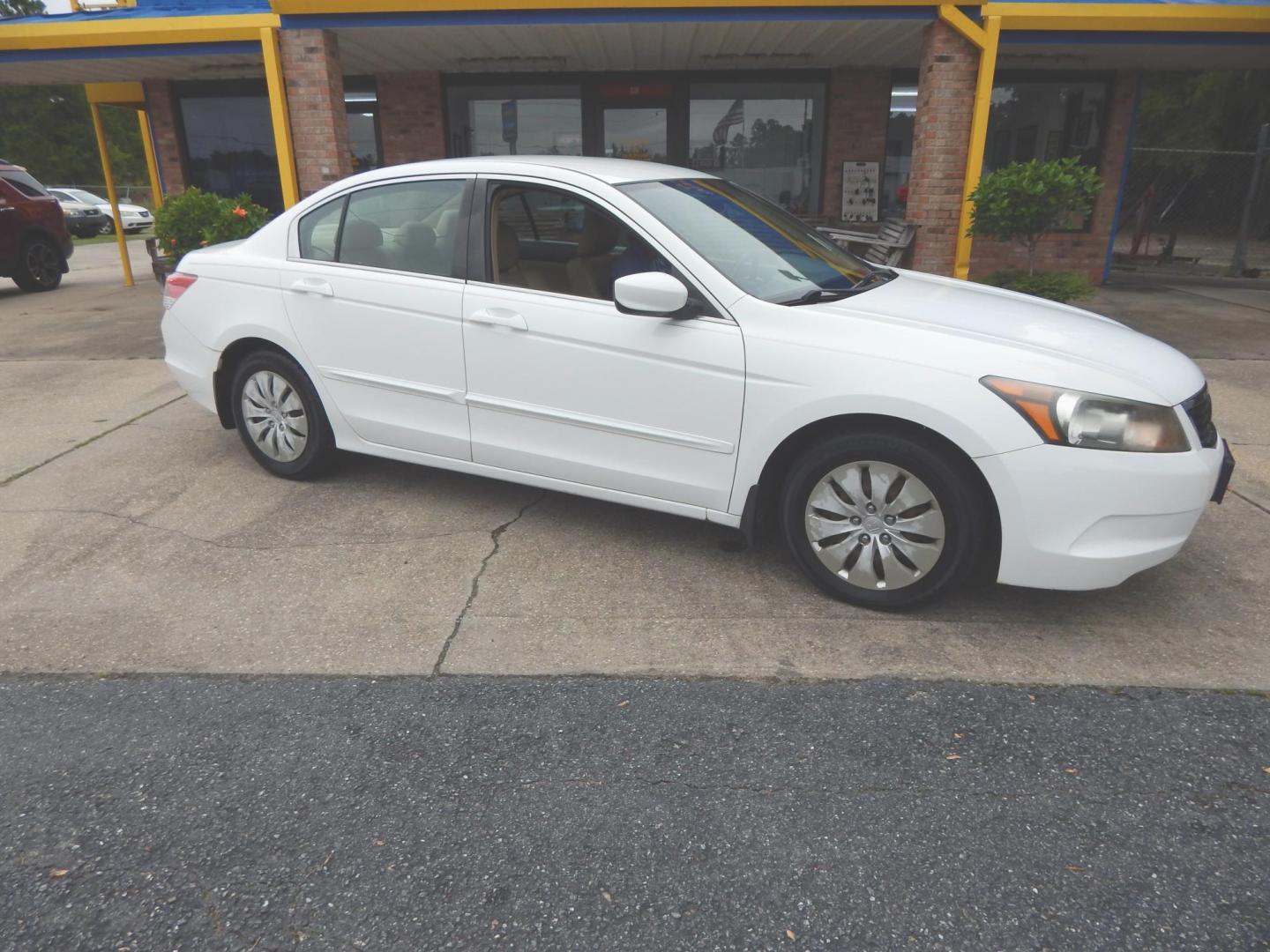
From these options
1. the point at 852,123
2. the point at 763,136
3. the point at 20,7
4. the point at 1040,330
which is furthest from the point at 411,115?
the point at 20,7

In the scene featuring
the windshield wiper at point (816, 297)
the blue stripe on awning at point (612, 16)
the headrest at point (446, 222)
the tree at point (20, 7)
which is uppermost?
the tree at point (20, 7)

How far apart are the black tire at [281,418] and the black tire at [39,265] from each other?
11.4 meters

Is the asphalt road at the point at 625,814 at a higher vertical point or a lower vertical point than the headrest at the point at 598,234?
lower

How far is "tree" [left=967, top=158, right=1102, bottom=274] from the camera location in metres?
7.55

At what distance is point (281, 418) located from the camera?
488cm

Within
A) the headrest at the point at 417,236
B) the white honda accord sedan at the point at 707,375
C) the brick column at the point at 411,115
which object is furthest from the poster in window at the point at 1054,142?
the headrest at the point at 417,236

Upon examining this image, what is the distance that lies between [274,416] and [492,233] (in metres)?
1.68

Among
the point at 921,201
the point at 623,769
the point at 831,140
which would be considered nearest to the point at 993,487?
the point at 623,769

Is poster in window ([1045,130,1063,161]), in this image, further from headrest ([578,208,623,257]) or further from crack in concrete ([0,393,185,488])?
crack in concrete ([0,393,185,488])

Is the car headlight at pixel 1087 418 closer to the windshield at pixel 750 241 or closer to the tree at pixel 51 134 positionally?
the windshield at pixel 750 241

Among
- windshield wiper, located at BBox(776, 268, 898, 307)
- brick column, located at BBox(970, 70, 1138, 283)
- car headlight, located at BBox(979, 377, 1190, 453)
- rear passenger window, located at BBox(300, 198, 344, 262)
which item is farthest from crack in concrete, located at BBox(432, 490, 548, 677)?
brick column, located at BBox(970, 70, 1138, 283)

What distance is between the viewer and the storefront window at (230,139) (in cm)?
1319

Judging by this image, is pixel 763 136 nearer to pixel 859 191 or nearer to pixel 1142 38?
pixel 859 191

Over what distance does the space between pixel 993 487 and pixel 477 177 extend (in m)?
2.65
